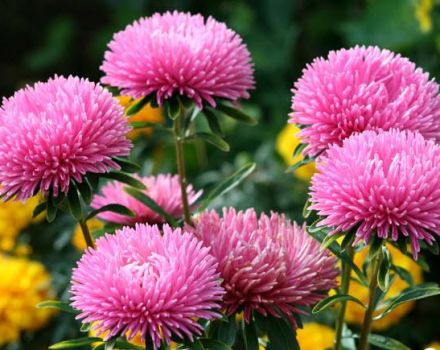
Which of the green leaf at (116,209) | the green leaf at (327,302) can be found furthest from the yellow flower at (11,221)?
the green leaf at (327,302)

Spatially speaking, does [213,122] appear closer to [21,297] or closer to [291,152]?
[21,297]

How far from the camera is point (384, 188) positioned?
2.95ft

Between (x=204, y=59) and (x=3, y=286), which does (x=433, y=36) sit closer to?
(x=3, y=286)

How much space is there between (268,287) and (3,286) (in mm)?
1116

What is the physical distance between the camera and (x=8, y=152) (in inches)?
39.1

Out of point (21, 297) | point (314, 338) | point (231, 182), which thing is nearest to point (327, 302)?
point (231, 182)

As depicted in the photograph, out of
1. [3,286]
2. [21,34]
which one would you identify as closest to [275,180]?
[3,286]

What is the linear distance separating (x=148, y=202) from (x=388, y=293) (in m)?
0.74

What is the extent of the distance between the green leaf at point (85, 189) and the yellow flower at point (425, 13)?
1.88 m

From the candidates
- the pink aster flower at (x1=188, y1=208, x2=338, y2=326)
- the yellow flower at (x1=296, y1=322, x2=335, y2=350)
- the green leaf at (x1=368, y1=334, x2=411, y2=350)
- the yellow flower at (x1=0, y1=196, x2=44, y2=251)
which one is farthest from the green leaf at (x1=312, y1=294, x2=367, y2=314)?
the yellow flower at (x1=0, y1=196, x2=44, y2=251)

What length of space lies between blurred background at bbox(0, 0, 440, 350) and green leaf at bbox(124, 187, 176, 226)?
44cm

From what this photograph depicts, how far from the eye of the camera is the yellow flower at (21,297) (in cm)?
195

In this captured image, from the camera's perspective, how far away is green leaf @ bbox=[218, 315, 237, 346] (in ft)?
3.31

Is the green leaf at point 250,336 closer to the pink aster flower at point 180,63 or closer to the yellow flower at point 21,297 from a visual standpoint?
the pink aster flower at point 180,63
